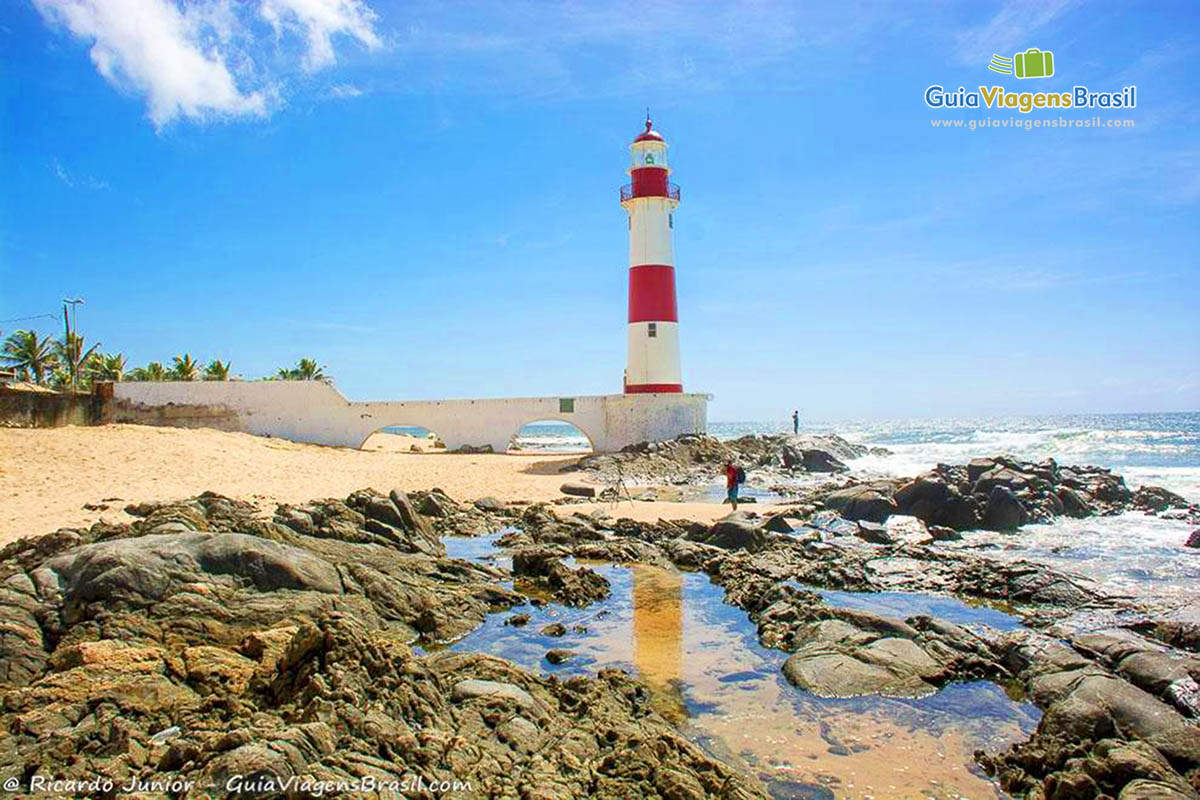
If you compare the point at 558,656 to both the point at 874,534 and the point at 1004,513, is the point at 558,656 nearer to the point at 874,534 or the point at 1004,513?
the point at 874,534

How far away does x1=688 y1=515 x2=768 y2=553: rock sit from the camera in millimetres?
14641

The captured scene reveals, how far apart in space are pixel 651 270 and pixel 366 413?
554 inches

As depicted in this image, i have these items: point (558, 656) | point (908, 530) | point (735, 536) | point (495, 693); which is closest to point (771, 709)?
point (558, 656)

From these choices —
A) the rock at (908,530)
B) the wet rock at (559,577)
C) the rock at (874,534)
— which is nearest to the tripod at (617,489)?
the rock at (874,534)

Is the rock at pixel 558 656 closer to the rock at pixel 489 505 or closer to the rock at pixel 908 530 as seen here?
the rock at pixel 908 530

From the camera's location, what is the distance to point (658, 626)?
9.92 meters

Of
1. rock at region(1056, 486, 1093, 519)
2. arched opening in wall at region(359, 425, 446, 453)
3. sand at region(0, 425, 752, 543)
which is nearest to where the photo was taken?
sand at region(0, 425, 752, 543)

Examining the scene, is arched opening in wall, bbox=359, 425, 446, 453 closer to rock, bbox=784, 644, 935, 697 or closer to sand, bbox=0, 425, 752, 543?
sand, bbox=0, 425, 752, 543

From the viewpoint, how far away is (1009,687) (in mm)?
7871

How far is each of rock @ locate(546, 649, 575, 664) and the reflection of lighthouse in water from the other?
0.79 meters

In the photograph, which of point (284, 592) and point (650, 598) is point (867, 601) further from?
point (284, 592)

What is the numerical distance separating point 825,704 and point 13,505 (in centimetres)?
1529

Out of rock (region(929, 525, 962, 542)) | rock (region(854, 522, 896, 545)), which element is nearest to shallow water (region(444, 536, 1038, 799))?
rock (region(854, 522, 896, 545))

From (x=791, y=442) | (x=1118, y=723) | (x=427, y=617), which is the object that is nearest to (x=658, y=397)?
(x=791, y=442)
